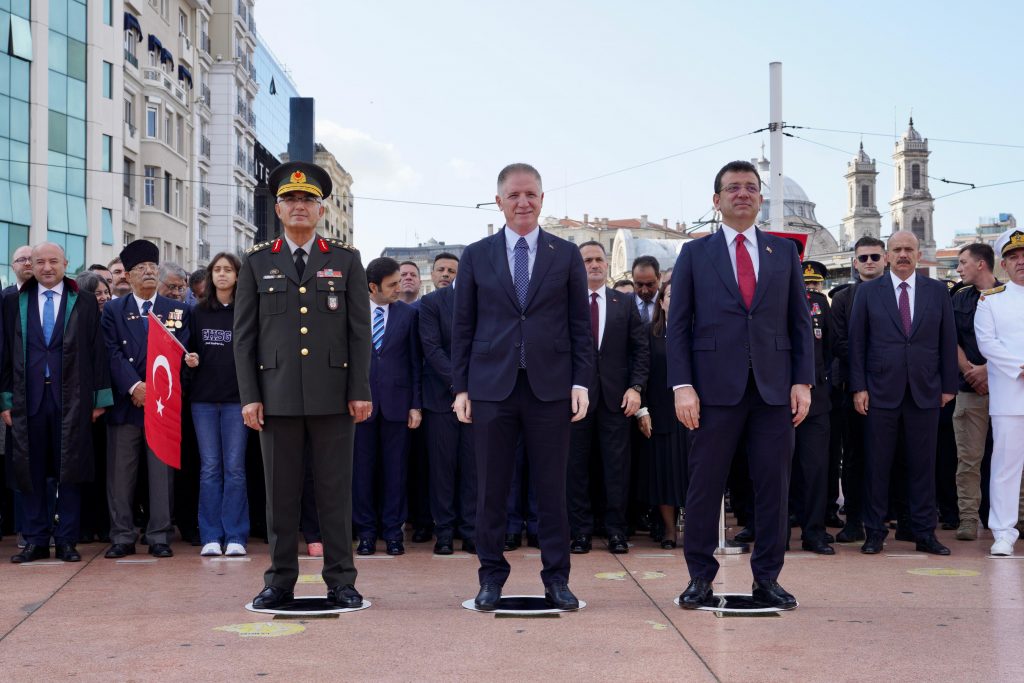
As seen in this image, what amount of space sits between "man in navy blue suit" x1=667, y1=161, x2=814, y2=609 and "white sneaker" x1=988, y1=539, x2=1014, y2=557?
2.61m

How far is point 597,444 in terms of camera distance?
343 inches

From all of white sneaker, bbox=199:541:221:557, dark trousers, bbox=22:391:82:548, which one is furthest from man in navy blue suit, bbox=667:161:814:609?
dark trousers, bbox=22:391:82:548

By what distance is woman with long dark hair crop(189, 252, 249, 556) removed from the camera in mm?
8156

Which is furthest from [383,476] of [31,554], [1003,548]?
[1003,548]

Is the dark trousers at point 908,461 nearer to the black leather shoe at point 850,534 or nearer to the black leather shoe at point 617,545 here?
the black leather shoe at point 850,534

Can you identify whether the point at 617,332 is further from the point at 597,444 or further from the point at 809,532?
the point at 809,532

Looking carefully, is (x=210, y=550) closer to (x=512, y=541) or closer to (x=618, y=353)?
(x=512, y=541)

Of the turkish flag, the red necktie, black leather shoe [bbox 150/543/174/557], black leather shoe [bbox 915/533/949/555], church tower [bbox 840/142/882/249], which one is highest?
church tower [bbox 840/142/882/249]

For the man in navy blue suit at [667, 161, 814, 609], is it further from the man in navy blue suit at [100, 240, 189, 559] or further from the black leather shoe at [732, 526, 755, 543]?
the man in navy blue suit at [100, 240, 189, 559]

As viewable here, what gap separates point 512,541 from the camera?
834 cm

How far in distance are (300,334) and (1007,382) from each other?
5060 millimetres

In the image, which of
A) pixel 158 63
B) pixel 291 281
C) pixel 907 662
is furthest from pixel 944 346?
pixel 158 63

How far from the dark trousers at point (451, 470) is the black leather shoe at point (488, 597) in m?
2.43

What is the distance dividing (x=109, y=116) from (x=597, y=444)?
36725 mm
